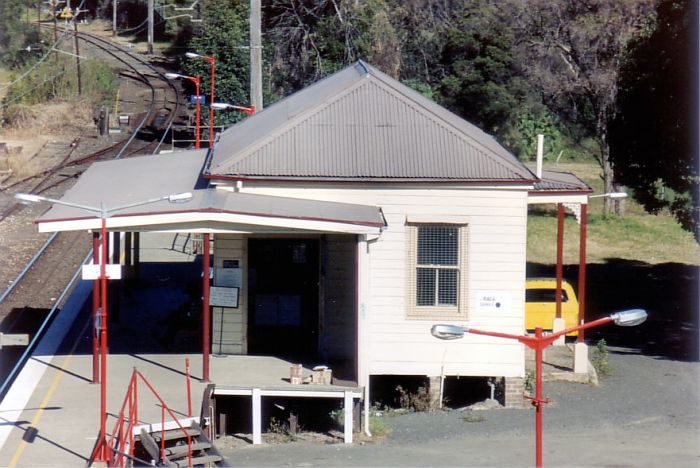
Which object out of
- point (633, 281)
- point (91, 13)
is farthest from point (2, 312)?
Result: point (91, 13)

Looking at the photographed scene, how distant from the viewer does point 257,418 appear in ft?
53.1

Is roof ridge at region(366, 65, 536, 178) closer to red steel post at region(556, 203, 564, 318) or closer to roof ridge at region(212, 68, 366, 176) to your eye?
roof ridge at region(212, 68, 366, 176)

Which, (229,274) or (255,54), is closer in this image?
(229,274)

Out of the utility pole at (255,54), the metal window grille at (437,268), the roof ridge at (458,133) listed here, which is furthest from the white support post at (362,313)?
the utility pole at (255,54)

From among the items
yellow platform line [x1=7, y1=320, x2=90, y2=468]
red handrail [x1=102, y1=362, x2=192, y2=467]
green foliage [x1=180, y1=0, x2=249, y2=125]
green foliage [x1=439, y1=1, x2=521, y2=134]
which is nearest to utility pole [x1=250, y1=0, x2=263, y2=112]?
Result: yellow platform line [x1=7, y1=320, x2=90, y2=468]

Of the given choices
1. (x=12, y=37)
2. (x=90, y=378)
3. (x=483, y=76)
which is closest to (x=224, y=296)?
(x=90, y=378)

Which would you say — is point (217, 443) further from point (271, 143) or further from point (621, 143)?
point (621, 143)

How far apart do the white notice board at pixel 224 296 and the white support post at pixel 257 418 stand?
2.42 metres

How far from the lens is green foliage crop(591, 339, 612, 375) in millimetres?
21734

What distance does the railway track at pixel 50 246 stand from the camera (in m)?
22.9

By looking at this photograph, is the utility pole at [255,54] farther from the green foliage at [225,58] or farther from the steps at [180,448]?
the green foliage at [225,58]

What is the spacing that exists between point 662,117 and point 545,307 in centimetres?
526

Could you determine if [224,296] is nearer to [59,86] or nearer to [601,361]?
[601,361]

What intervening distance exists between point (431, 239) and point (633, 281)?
59.0ft
